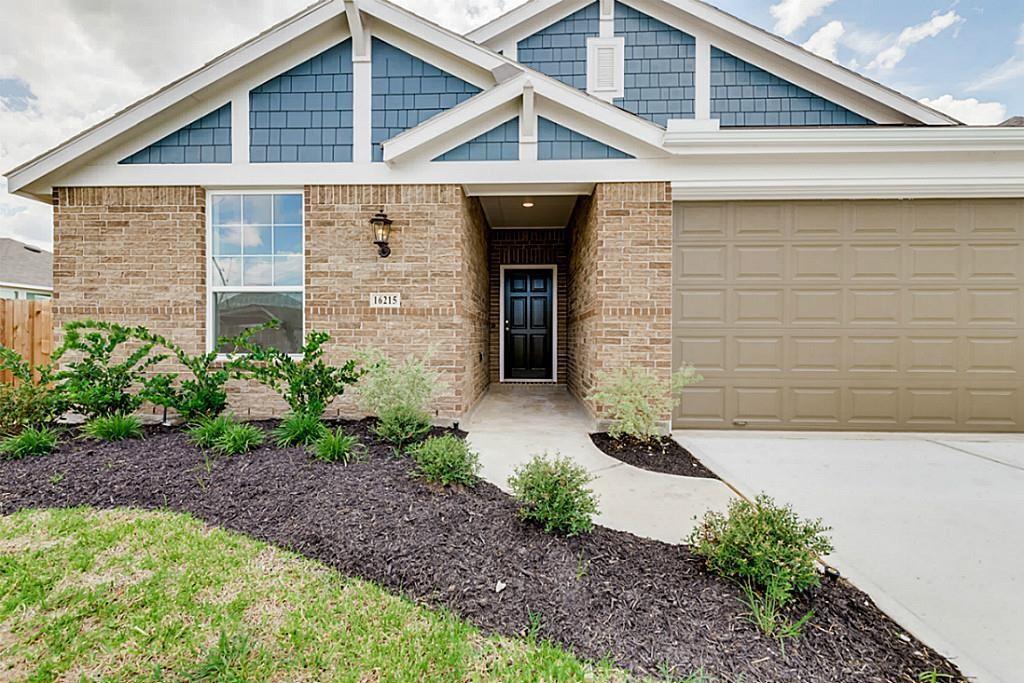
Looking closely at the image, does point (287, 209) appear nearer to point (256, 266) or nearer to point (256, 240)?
point (256, 240)

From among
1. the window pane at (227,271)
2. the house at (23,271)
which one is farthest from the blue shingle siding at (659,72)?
the house at (23,271)

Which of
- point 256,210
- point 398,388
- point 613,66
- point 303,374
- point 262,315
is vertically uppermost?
point 613,66

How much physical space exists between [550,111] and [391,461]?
13.7 ft

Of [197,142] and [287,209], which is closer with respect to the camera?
[197,142]

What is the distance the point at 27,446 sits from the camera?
3893 mm

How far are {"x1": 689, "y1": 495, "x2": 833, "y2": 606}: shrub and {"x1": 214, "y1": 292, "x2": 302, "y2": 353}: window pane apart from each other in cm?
502

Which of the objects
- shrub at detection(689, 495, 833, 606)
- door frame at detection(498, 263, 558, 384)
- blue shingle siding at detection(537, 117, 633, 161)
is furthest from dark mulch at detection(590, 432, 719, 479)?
door frame at detection(498, 263, 558, 384)

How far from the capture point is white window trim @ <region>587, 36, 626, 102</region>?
7000 mm

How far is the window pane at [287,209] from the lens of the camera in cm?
551

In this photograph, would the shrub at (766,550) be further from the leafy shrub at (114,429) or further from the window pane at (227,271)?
the window pane at (227,271)

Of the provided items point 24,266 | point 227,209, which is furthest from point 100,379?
point 24,266

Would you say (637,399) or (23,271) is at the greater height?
(23,271)

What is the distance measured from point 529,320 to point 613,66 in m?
4.72

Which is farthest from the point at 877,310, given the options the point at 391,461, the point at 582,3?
the point at 582,3
